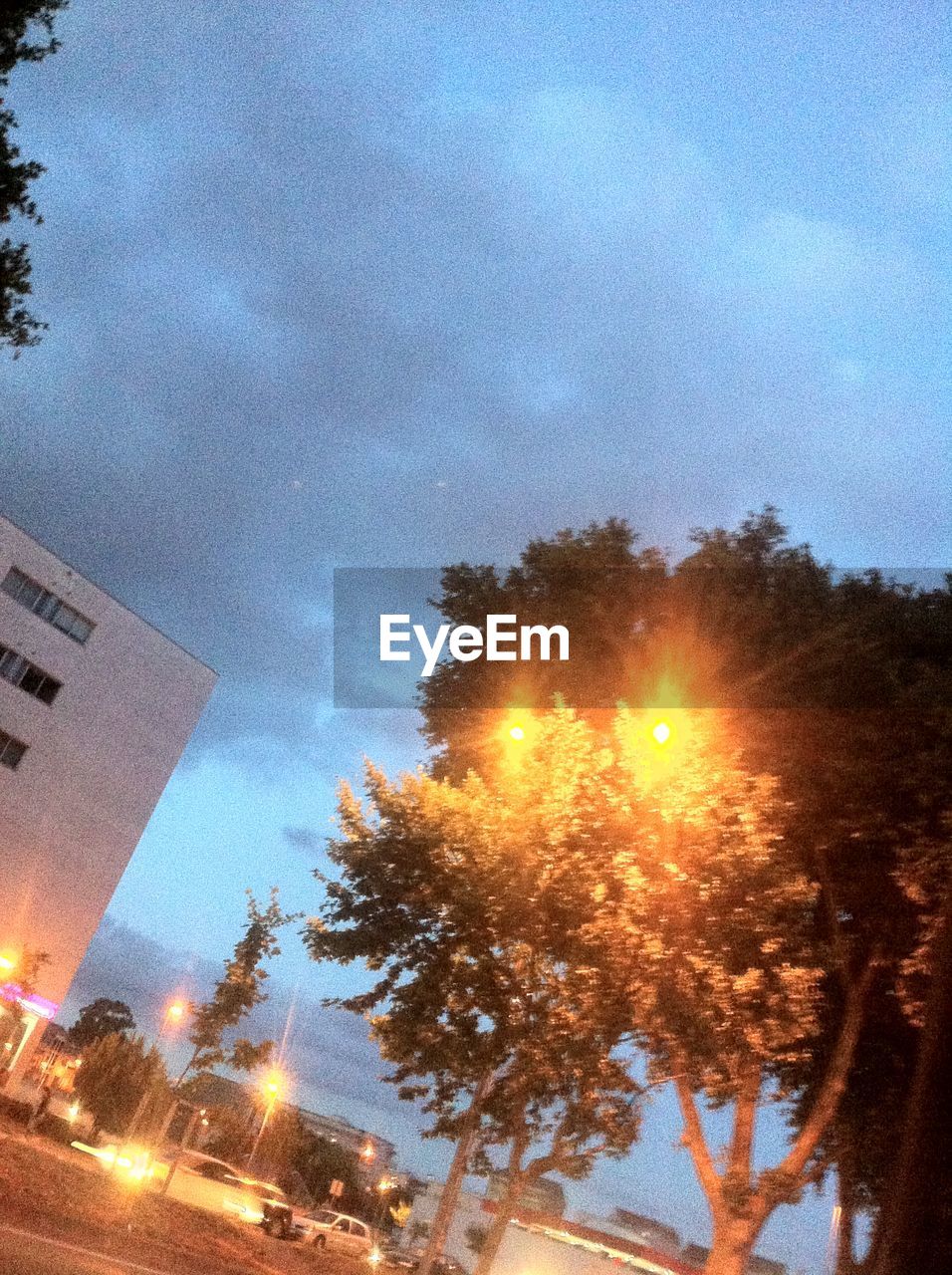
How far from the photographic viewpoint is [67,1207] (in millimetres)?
17453

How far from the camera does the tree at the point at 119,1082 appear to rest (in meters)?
43.0

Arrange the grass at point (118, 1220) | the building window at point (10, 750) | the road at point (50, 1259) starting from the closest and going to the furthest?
1. the road at point (50, 1259)
2. the grass at point (118, 1220)
3. the building window at point (10, 750)

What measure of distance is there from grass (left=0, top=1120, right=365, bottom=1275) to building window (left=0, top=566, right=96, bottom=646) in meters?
24.6

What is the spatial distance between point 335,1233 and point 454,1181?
54.6 feet

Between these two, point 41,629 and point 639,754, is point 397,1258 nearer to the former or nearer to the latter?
point 41,629

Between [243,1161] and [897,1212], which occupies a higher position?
[897,1212]

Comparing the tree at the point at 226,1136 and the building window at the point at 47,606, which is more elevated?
the building window at the point at 47,606

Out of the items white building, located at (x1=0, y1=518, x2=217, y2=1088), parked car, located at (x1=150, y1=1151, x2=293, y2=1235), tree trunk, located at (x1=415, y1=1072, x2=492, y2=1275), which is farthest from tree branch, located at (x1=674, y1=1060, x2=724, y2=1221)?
white building, located at (x1=0, y1=518, x2=217, y2=1088)

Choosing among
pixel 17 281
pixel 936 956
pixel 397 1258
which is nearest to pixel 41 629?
pixel 397 1258

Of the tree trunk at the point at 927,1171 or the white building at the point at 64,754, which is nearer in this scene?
the tree trunk at the point at 927,1171

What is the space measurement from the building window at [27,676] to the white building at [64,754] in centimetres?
5

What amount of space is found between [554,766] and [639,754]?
53.1 inches

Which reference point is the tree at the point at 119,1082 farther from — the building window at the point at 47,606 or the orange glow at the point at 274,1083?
the building window at the point at 47,606

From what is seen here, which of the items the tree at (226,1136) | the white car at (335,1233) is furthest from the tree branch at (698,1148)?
the tree at (226,1136)
